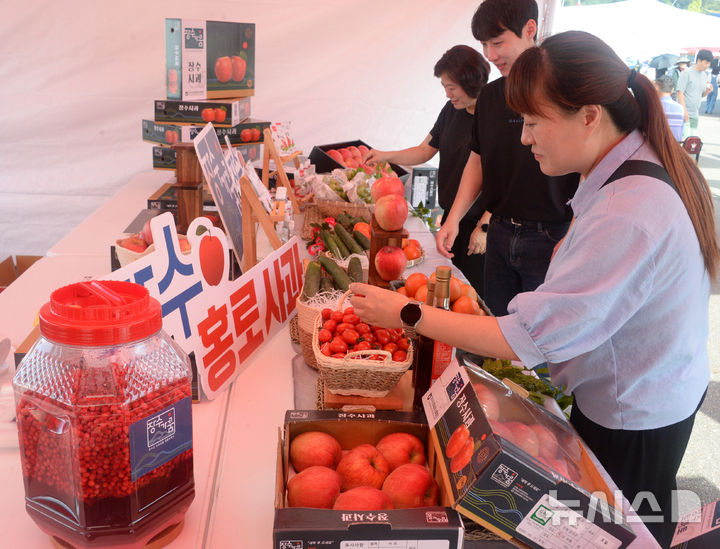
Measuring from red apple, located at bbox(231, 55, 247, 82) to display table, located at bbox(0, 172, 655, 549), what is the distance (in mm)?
1700

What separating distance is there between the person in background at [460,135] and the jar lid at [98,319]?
8.02ft

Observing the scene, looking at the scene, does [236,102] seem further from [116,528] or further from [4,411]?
[116,528]

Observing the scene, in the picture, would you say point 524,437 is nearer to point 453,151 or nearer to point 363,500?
point 363,500

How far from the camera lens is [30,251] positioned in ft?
14.8

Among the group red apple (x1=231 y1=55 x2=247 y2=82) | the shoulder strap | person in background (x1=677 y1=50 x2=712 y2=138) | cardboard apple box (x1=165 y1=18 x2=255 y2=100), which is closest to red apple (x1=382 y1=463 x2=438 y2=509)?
the shoulder strap

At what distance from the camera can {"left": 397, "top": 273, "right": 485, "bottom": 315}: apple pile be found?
1588 mm

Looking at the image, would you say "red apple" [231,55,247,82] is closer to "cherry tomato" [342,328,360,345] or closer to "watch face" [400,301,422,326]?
"cherry tomato" [342,328,360,345]

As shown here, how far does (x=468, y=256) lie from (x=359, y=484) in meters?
2.48

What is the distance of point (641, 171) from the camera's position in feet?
4.04

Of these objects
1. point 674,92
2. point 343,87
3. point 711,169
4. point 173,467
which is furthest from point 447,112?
point 711,169

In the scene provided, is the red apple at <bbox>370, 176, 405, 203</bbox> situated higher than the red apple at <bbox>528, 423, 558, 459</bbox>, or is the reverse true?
the red apple at <bbox>370, 176, 405, 203</bbox>

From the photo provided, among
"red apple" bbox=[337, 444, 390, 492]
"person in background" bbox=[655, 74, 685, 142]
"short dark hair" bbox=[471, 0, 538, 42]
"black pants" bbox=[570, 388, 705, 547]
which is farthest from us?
"person in background" bbox=[655, 74, 685, 142]

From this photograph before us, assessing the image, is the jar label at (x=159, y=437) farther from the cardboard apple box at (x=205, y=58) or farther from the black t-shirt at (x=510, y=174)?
the cardboard apple box at (x=205, y=58)

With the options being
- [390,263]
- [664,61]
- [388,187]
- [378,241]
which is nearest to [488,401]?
[390,263]
